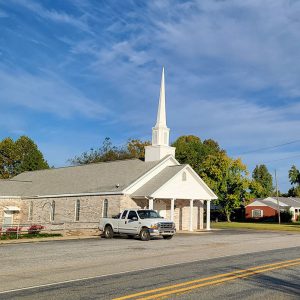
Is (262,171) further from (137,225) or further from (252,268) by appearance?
(252,268)

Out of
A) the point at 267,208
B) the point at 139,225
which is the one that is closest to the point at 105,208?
→ the point at 139,225

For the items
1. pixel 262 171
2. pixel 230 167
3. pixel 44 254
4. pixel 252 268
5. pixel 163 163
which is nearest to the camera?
pixel 252 268

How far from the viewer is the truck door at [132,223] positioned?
2706 centimetres

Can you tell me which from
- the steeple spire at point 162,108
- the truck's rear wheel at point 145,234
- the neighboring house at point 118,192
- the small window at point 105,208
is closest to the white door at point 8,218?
the neighboring house at point 118,192

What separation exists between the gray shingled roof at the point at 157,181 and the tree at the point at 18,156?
3848 centimetres

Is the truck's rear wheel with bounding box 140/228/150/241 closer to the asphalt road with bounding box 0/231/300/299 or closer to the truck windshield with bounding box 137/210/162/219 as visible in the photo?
the truck windshield with bounding box 137/210/162/219

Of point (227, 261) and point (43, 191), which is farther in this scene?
point (43, 191)

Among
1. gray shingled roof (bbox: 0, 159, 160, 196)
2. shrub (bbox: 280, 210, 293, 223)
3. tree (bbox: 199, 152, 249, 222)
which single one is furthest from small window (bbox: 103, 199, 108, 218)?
shrub (bbox: 280, 210, 293, 223)

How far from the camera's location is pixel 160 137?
41.1 metres

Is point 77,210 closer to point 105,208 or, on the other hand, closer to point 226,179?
point 105,208

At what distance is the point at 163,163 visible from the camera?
3916 cm

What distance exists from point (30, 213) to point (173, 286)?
1415 inches

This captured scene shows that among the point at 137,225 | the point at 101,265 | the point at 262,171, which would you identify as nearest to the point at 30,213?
the point at 137,225

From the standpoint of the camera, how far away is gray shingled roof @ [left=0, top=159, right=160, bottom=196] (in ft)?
123
